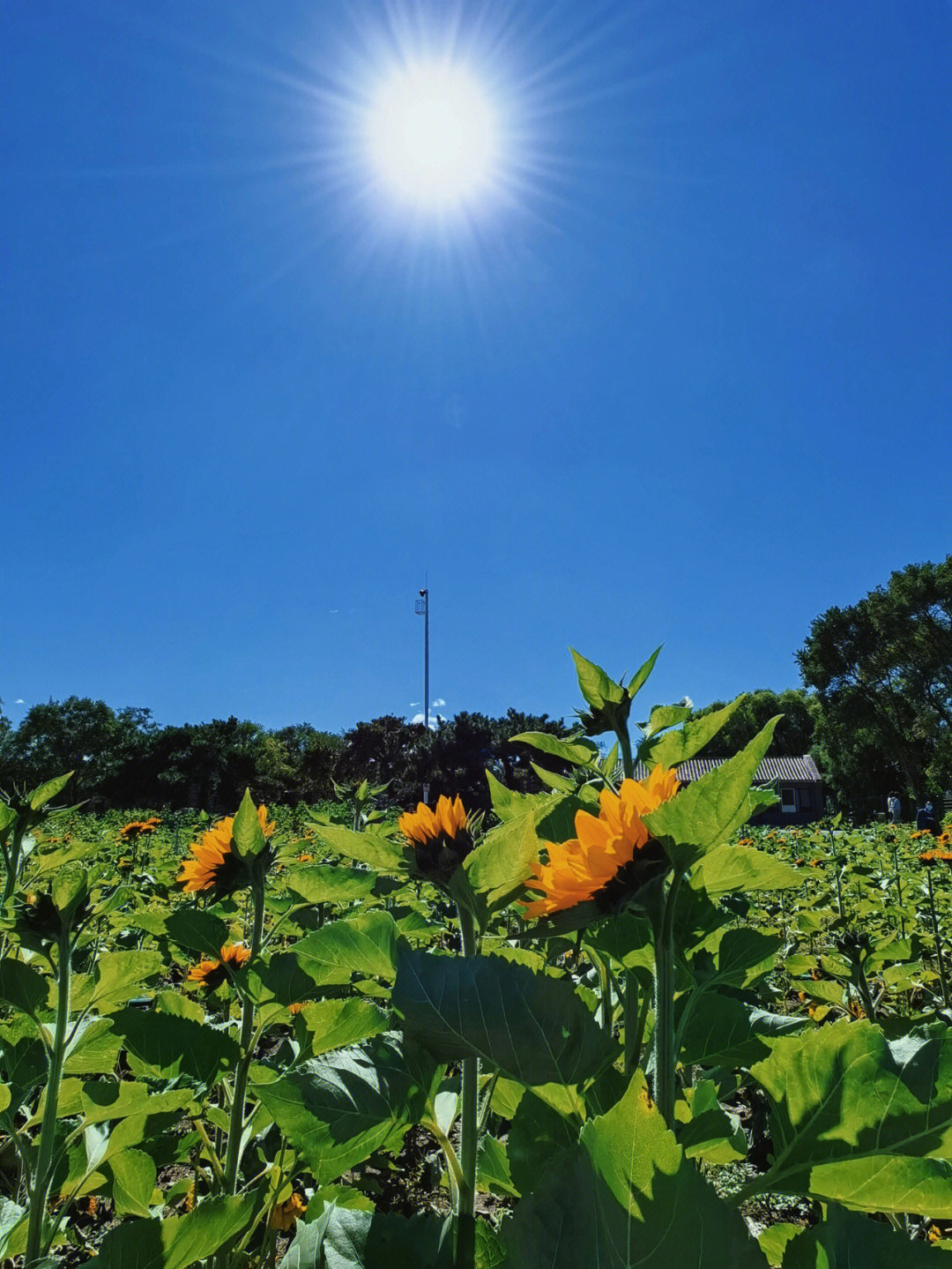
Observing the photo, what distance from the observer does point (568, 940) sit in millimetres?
865

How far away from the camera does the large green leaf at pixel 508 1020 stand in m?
0.58

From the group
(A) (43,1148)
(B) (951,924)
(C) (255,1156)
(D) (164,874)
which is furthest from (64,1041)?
(B) (951,924)

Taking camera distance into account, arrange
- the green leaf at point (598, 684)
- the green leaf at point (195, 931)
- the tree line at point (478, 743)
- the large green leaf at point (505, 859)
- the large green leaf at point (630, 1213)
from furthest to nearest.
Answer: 1. the tree line at point (478, 743)
2. the green leaf at point (195, 931)
3. the green leaf at point (598, 684)
4. the large green leaf at point (505, 859)
5. the large green leaf at point (630, 1213)

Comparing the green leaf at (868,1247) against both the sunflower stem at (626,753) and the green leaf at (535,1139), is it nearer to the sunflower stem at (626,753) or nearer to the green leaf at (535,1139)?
the green leaf at (535,1139)

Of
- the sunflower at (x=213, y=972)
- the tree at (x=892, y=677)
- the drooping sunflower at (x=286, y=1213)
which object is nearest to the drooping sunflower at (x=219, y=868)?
the sunflower at (x=213, y=972)

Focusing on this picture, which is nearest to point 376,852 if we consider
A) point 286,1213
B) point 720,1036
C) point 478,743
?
point 720,1036

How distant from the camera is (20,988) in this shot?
1.26m

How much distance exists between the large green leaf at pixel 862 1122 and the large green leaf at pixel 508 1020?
0.52ft

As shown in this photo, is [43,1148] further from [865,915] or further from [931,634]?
[931,634]

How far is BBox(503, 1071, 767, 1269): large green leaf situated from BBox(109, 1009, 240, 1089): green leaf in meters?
0.89

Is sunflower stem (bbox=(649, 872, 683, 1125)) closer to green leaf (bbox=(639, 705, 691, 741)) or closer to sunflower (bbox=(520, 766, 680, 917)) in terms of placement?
sunflower (bbox=(520, 766, 680, 917))


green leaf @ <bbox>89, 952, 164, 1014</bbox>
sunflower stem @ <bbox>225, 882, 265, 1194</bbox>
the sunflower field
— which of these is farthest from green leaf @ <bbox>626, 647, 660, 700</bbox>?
green leaf @ <bbox>89, 952, 164, 1014</bbox>

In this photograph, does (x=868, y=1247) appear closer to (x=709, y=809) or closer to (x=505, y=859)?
(x=709, y=809)

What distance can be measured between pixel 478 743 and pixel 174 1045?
27839 mm
